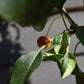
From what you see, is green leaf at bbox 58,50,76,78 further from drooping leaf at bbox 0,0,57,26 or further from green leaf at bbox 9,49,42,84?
drooping leaf at bbox 0,0,57,26

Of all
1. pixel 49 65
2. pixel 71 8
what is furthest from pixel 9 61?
pixel 71 8

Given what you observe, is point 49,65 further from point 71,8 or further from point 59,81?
point 71,8

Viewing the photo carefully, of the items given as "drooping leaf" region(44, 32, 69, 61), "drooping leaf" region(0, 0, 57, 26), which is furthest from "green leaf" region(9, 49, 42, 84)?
"drooping leaf" region(0, 0, 57, 26)

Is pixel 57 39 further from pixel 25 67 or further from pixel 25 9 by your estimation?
pixel 25 9

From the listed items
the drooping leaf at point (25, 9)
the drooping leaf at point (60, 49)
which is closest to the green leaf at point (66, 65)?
the drooping leaf at point (60, 49)

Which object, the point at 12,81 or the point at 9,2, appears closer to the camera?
the point at 9,2
